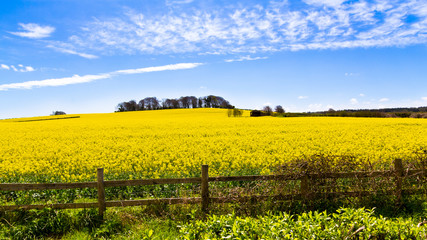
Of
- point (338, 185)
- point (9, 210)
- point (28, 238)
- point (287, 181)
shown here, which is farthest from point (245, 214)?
point (9, 210)

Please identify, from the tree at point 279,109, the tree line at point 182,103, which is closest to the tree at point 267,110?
the tree at point 279,109

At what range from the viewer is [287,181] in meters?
7.05

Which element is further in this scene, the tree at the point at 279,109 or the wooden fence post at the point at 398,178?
the tree at the point at 279,109

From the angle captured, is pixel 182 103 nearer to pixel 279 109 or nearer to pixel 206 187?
pixel 279 109

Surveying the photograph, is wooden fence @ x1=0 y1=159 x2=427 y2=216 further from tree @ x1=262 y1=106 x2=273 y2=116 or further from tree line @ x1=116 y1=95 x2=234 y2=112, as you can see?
tree line @ x1=116 y1=95 x2=234 y2=112

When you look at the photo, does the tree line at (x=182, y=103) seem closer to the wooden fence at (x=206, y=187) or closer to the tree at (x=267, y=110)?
the tree at (x=267, y=110)

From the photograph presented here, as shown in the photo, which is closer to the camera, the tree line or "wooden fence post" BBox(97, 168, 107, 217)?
"wooden fence post" BBox(97, 168, 107, 217)

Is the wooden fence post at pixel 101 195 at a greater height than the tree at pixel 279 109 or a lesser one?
lesser

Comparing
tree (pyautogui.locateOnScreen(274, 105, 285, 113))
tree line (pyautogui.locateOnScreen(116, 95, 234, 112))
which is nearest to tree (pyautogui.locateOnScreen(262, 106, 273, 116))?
tree (pyautogui.locateOnScreen(274, 105, 285, 113))

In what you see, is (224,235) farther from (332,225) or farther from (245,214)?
(245,214)

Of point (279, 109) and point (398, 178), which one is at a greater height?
point (279, 109)

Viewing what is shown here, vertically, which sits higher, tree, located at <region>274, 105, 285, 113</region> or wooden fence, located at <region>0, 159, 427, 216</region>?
tree, located at <region>274, 105, 285, 113</region>

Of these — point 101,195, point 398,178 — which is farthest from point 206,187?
point 398,178

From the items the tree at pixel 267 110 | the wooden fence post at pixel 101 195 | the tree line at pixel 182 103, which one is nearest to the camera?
the wooden fence post at pixel 101 195
